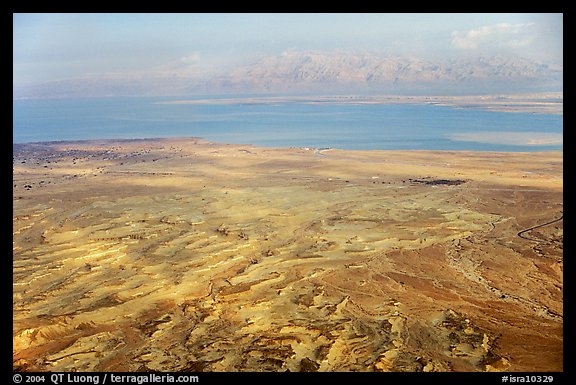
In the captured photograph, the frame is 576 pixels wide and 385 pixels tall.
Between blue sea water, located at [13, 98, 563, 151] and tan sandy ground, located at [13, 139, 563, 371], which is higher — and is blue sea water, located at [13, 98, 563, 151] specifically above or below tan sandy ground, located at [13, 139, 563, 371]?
below

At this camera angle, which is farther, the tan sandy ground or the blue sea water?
the blue sea water

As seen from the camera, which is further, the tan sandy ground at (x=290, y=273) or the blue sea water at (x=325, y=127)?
the blue sea water at (x=325, y=127)

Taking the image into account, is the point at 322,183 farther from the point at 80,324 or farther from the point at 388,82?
the point at 388,82

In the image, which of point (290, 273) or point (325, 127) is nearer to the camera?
point (290, 273)

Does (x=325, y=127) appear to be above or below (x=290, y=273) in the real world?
below

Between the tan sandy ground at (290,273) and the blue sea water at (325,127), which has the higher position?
the tan sandy ground at (290,273)
